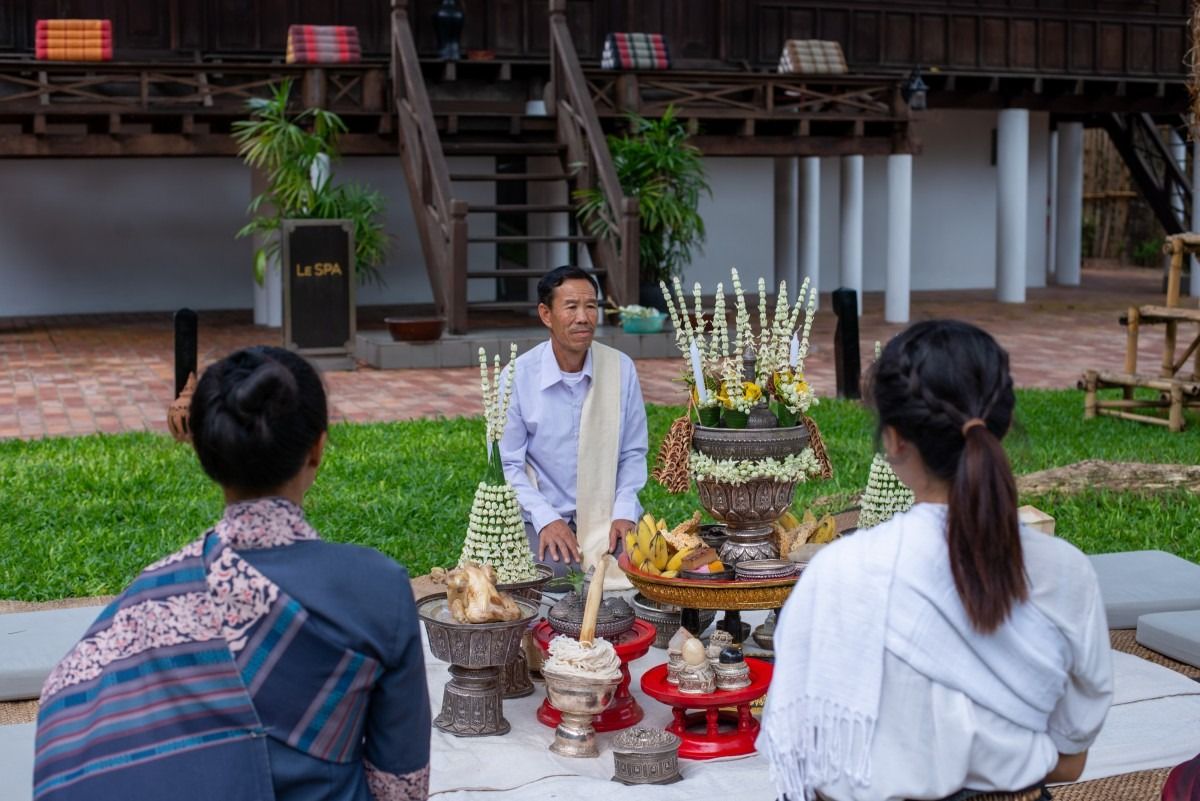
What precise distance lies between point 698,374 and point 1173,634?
189 cm

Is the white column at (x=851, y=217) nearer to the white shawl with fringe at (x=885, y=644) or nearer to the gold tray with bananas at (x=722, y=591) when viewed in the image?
the gold tray with bananas at (x=722, y=591)

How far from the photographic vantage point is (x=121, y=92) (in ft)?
47.6

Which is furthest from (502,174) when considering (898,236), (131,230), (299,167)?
(131,230)

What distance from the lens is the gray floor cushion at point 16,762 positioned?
3643mm

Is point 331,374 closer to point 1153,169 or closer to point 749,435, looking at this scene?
point 749,435

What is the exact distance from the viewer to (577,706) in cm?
408

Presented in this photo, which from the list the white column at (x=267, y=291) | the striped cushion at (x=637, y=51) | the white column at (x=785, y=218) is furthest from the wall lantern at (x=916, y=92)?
the white column at (x=267, y=291)

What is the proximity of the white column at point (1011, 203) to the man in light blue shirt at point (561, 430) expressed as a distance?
530 inches

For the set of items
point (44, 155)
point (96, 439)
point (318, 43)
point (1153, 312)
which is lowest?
point (96, 439)

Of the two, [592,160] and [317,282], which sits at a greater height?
[592,160]

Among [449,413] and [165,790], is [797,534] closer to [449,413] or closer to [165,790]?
[165,790]

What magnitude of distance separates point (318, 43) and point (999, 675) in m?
13.4

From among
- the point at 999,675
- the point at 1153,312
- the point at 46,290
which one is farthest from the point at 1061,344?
the point at 999,675

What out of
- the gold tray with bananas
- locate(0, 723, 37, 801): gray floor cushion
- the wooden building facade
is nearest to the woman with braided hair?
the gold tray with bananas
